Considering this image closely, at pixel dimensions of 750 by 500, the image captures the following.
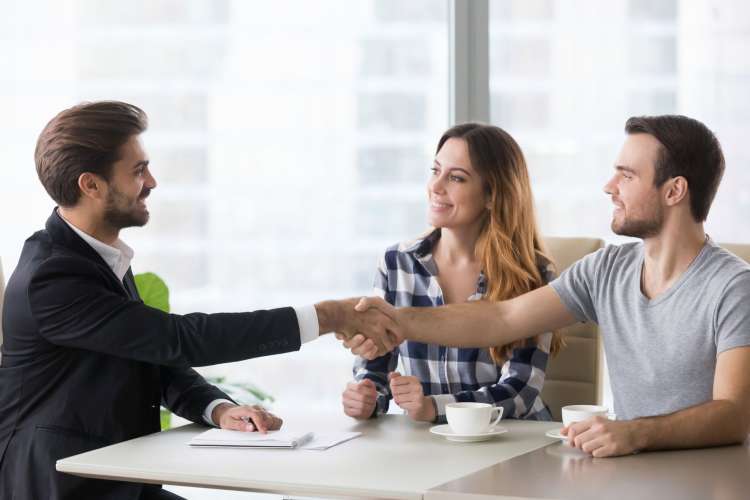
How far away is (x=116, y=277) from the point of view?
219 cm

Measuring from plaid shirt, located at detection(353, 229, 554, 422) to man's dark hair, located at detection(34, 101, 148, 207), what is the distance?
0.80 meters

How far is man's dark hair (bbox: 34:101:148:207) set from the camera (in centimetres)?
218

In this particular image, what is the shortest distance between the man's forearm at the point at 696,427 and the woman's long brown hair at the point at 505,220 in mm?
751

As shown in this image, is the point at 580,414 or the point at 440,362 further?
the point at 440,362

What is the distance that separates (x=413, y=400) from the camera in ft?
7.22

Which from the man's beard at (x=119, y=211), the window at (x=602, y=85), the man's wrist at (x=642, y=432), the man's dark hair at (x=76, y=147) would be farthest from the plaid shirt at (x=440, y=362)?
the window at (x=602, y=85)

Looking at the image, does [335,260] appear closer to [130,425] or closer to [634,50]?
[634,50]

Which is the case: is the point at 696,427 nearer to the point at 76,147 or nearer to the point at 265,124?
the point at 76,147

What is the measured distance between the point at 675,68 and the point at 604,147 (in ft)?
1.18

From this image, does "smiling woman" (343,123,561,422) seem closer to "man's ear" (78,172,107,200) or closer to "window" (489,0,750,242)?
"man's ear" (78,172,107,200)

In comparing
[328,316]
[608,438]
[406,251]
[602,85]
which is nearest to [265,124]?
[602,85]

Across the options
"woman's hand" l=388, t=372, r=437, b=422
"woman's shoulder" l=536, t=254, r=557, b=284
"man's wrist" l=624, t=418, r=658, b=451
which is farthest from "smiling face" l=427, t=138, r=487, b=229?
"man's wrist" l=624, t=418, r=658, b=451

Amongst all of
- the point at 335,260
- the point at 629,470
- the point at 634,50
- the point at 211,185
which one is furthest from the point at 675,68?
the point at 629,470

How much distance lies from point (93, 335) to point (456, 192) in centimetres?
104
